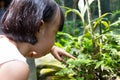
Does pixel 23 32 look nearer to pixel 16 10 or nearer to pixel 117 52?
pixel 16 10

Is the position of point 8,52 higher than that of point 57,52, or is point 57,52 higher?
point 8,52

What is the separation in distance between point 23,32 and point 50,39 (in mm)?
164

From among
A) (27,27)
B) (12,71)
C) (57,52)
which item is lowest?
(57,52)

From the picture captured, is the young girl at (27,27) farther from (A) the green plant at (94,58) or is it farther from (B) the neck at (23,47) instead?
(A) the green plant at (94,58)

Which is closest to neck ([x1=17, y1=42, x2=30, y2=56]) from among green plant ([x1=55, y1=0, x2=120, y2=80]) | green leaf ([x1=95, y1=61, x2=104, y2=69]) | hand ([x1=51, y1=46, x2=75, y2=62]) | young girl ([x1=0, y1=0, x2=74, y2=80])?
young girl ([x1=0, y1=0, x2=74, y2=80])

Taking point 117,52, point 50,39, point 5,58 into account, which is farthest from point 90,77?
point 5,58

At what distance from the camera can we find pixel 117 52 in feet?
10.7

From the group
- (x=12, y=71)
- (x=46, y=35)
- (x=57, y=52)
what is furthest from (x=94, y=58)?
(x=12, y=71)

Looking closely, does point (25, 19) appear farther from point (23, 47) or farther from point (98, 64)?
point (98, 64)

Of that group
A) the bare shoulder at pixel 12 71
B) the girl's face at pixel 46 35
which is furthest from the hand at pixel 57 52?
the bare shoulder at pixel 12 71

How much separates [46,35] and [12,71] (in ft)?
1.02

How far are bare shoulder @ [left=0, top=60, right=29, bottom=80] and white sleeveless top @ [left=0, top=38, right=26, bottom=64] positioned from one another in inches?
1.3

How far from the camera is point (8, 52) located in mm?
1362

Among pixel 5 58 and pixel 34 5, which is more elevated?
pixel 34 5
